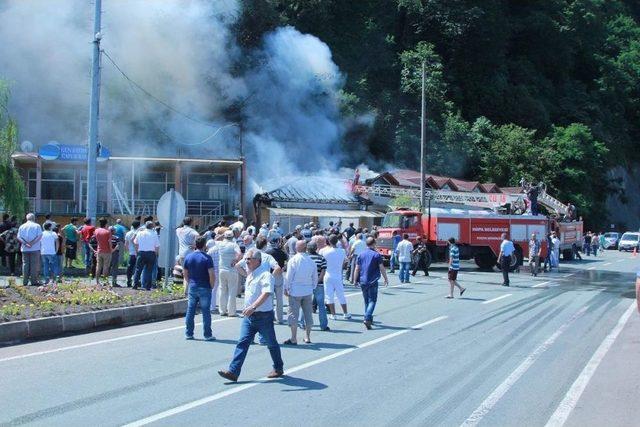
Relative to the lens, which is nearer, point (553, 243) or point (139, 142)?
point (553, 243)

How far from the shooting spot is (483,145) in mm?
56344

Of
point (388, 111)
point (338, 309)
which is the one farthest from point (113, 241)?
point (388, 111)

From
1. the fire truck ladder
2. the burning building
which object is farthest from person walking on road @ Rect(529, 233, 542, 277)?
the burning building

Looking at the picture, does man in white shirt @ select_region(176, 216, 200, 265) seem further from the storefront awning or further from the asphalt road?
the storefront awning

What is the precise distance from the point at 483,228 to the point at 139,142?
24.8 metres

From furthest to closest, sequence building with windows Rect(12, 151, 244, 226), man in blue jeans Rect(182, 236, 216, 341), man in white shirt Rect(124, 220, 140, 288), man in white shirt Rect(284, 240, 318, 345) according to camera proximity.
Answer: building with windows Rect(12, 151, 244, 226) → man in white shirt Rect(124, 220, 140, 288) → man in blue jeans Rect(182, 236, 216, 341) → man in white shirt Rect(284, 240, 318, 345)

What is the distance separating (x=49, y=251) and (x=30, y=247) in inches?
21.6

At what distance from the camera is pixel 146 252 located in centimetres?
1648

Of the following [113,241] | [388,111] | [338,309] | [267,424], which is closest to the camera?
[267,424]

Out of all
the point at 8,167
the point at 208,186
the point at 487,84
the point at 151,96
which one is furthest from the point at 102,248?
the point at 487,84

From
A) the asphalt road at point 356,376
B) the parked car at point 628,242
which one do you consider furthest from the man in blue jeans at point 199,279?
the parked car at point 628,242

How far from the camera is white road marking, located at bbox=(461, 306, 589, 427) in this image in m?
7.13

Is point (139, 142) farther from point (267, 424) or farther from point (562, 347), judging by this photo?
point (267, 424)

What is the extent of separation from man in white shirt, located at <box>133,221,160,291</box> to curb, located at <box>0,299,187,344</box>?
1905 millimetres
